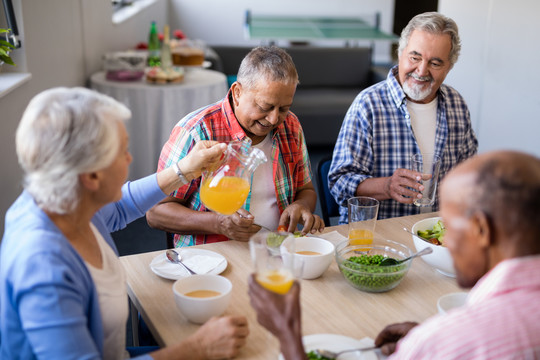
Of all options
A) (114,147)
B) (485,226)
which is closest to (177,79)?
(114,147)

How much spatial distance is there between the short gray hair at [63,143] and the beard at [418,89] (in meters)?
1.52

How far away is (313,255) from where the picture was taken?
1.63 meters

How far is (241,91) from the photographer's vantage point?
77.9 inches

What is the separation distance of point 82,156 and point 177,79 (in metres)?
3.19

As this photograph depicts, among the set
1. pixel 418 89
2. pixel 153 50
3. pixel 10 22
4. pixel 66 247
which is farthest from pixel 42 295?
pixel 153 50

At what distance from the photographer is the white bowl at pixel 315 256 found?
159 centimetres

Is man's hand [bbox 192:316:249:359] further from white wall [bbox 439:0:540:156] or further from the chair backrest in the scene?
white wall [bbox 439:0:540:156]

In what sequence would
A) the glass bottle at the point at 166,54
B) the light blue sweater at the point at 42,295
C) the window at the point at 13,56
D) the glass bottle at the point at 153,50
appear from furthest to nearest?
the glass bottle at the point at 153,50
the glass bottle at the point at 166,54
the window at the point at 13,56
the light blue sweater at the point at 42,295

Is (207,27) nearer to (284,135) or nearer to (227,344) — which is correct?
(284,135)

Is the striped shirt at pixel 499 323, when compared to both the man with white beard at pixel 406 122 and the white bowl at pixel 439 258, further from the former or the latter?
the man with white beard at pixel 406 122

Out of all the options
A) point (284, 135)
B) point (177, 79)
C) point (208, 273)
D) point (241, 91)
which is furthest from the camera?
point (177, 79)

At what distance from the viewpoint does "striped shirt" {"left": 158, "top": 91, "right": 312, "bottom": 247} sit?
1.98 meters

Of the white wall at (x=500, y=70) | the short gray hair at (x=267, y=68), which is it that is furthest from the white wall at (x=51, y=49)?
the white wall at (x=500, y=70)

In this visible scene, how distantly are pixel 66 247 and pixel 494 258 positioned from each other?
2.73 feet
